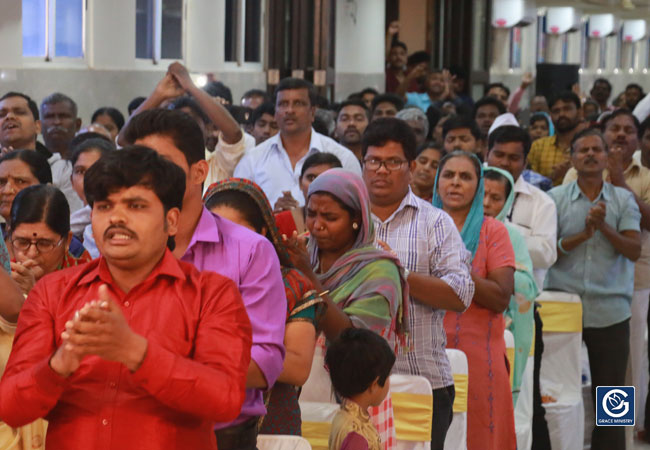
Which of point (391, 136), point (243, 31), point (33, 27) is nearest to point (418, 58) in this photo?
point (243, 31)

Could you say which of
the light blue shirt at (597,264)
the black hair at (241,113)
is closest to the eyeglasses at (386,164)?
the light blue shirt at (597,264)

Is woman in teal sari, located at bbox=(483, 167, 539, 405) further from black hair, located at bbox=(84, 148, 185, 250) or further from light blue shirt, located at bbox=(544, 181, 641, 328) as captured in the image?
black hair, located at bbox=(84, 148, 185, 250)

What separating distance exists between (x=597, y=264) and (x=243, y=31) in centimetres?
672

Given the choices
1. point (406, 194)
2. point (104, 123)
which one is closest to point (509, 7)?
point (104, 123)

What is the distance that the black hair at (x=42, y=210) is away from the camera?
12.2ft

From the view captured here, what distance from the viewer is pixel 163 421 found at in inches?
89.7

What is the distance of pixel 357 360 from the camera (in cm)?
340

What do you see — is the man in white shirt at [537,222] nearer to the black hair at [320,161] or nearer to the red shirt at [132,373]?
the black hair at [320,161]

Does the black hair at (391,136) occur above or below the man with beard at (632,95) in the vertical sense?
below

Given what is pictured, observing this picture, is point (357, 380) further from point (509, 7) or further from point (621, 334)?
point (509, 7)

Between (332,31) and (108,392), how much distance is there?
1034 centimetres

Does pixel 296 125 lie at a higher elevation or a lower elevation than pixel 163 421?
higher

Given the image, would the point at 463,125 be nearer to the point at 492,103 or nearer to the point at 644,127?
the point at 644,127

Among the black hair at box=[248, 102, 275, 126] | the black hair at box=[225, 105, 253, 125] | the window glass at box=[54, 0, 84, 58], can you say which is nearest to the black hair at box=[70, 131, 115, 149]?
the black hair at box=[248, 102, 275, 126]
